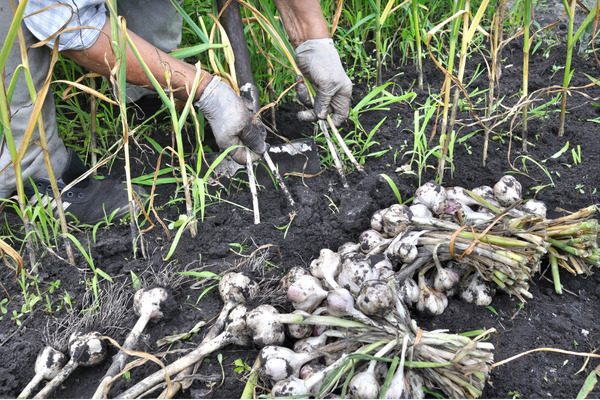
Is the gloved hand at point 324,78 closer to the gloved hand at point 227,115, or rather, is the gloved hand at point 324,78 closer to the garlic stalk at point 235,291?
the gloved hand at point 227,115

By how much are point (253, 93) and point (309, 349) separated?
1.06 meters

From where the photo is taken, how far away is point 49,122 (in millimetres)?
2154

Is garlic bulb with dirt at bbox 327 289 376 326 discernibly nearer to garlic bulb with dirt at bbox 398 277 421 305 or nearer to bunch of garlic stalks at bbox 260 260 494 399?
bunch of garlic stalks at bbox 260 260 494 399

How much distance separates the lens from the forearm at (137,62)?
6.21 ft

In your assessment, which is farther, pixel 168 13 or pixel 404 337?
pixel 168 13

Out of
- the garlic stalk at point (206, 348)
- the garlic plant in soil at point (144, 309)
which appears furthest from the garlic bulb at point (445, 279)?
the garlic plant in soil at point (144, 309)

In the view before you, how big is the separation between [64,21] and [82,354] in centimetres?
110

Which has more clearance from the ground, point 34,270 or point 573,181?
point 34,270

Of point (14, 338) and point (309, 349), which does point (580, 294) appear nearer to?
point (309, 349)

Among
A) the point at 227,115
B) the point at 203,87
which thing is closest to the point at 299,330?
the point at 227,115

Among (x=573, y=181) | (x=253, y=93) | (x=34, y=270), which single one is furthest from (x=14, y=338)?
(x=573, y=181)

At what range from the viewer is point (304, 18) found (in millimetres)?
2242

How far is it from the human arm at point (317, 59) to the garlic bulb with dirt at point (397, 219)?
0.63 m

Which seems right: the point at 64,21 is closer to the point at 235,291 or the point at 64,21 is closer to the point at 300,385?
the point at 235,291
